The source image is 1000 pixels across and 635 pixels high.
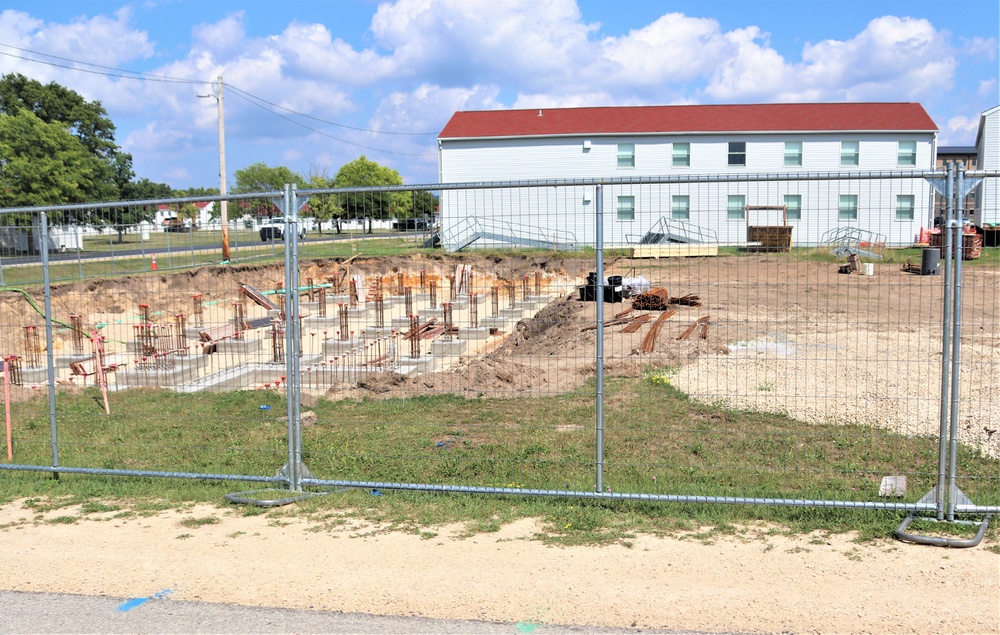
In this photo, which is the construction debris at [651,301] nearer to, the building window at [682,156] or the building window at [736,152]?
the building window at [682,156]


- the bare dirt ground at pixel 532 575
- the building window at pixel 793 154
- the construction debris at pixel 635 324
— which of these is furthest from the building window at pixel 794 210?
the building window at pixel 793 154

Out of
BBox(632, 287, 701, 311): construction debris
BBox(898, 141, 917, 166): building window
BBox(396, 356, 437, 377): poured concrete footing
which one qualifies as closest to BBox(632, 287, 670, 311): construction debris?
BBox(632, 287, 701, 311): construction debris

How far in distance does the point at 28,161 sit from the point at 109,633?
3948cm

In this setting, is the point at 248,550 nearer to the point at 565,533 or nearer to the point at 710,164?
the point at 565,533

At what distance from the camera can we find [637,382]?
35.8 feet

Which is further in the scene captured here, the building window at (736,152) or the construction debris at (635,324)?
the building window at (736,152)

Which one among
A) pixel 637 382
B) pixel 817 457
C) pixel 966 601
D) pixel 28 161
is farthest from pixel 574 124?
pixel 966 601

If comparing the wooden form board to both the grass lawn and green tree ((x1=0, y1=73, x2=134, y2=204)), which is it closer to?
the grass lawn

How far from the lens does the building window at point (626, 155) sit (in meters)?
40.4

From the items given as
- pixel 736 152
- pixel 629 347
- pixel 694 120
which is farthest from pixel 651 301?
pixel 694 120

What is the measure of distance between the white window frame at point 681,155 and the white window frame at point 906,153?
10145mm

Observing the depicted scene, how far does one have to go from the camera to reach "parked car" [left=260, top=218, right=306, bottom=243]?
682 centimetres

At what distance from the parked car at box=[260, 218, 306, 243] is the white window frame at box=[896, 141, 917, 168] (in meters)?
35.6

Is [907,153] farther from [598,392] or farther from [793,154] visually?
[598,392]
